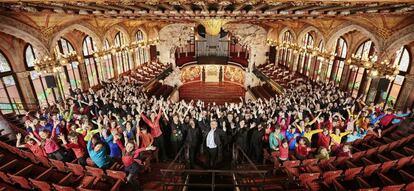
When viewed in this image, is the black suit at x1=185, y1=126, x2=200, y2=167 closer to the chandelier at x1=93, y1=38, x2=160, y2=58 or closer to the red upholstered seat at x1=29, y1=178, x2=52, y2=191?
the red upholstered seat at x1=29, y1=178, x2=52, y2=191

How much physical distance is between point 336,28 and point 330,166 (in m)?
11.2

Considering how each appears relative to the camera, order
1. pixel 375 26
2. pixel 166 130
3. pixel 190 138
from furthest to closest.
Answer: pixel 375 26 < pixel 166 130 < pixel 190 138

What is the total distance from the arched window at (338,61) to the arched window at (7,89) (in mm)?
20140

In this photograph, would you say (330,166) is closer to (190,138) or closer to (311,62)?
(190,138)

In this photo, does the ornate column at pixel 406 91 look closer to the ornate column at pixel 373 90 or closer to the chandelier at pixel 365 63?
the chandelier at pixel 365 63

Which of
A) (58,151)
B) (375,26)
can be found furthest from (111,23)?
(375,26)

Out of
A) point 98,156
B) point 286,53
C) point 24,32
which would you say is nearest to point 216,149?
point 98,156

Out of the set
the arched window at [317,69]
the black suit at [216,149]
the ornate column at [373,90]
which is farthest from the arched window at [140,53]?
the ornate column at [373,90]

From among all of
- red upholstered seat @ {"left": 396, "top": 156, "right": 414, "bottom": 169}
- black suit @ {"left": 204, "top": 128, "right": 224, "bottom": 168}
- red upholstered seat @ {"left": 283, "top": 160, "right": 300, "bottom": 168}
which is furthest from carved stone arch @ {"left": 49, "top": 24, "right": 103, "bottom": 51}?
red upholstered seat @ {"left": 396, "top": 156, "right": 414, "bottom": 169}

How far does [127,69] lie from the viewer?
21.8 metres

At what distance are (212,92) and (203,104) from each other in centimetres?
1348

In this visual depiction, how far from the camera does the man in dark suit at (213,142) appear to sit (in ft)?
22.2

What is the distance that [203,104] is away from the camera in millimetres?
10430

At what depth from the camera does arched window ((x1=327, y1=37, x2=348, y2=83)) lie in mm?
16859
